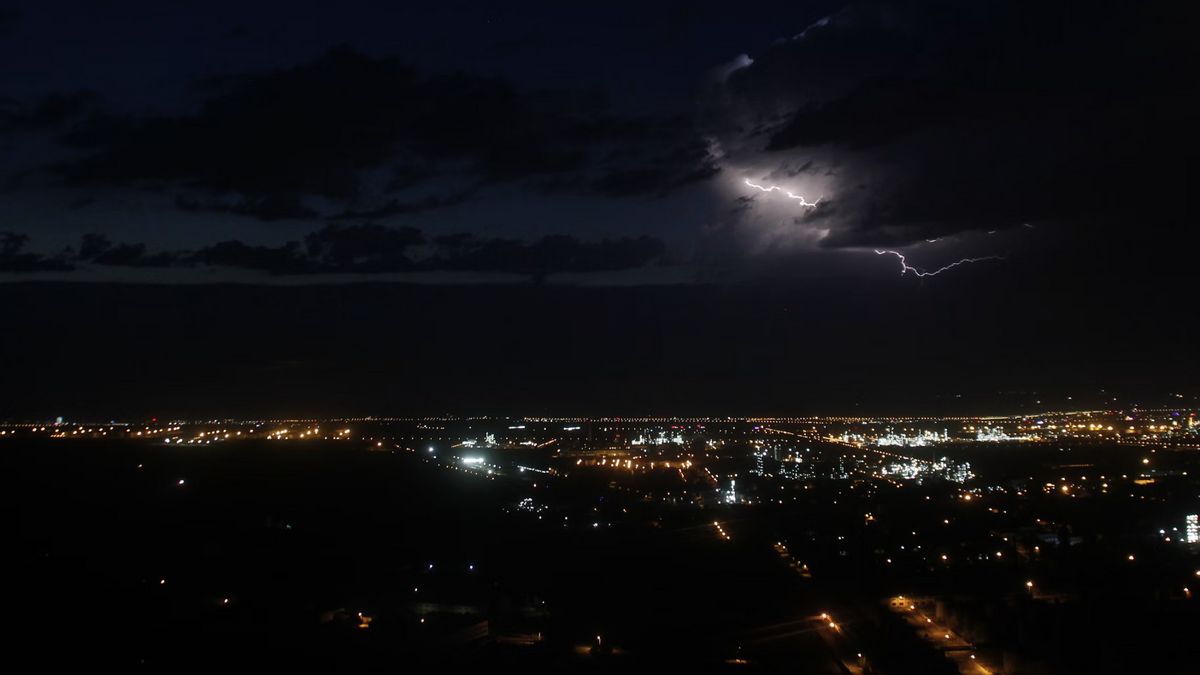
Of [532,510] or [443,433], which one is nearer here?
[532,510]

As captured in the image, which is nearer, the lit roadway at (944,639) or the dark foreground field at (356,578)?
the lit roadway at (944,639)

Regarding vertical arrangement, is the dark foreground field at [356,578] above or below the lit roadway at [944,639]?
above

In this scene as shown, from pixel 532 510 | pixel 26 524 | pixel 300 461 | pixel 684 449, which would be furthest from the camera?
pixel 684 449

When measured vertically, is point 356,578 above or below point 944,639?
above

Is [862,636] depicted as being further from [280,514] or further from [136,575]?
[280,514]

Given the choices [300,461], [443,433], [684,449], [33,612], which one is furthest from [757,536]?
[443,433]

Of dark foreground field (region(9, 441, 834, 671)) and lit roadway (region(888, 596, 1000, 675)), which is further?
dark foreground field (region(9, 441, 834, 671))

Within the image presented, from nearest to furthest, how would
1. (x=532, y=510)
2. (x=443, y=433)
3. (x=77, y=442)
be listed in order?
(x=532, y=510) → (x=77, y=442) → (x=443, y=433)

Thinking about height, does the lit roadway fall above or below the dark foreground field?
below

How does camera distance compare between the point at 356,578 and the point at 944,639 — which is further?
the point at 356,578

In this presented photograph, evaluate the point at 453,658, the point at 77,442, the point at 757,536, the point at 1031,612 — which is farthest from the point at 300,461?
the point at 1031,612
